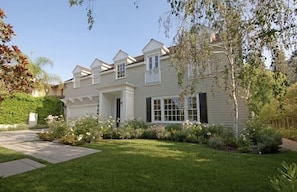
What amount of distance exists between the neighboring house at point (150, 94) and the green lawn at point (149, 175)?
575 centimetres

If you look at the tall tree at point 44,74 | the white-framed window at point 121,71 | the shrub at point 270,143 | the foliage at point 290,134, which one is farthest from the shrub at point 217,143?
the tall tree at point 44,74

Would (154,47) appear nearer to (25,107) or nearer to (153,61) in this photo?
(153,61)

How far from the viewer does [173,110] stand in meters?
13.4

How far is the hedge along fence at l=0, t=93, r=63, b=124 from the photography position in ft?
60.0

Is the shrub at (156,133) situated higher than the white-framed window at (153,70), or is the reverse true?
the white-framed window at (153,70)

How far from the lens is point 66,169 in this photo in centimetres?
463

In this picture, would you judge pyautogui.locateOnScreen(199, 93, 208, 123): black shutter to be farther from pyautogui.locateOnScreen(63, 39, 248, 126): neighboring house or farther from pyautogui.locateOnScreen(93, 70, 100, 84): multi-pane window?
pyautogui.locateOnScreen(93, 70, 100, 84): multi-pane window

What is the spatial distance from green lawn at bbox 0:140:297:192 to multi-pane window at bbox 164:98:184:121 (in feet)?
24.2

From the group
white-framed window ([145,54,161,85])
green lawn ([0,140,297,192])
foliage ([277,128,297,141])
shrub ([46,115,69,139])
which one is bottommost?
green lawn ([0,140,297,192])

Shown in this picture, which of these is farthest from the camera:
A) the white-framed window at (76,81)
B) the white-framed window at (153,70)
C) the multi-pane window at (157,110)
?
the white-framed window at (76,81)

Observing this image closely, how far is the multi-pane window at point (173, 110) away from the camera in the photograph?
12978mm

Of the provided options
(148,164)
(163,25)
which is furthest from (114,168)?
(163,25)

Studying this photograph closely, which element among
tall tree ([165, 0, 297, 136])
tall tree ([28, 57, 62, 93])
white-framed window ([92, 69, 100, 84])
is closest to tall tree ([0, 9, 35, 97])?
tall tree ([165, 0, 297, 136])

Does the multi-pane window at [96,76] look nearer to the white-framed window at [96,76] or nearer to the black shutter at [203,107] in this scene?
the white-framed window at [96,76]
